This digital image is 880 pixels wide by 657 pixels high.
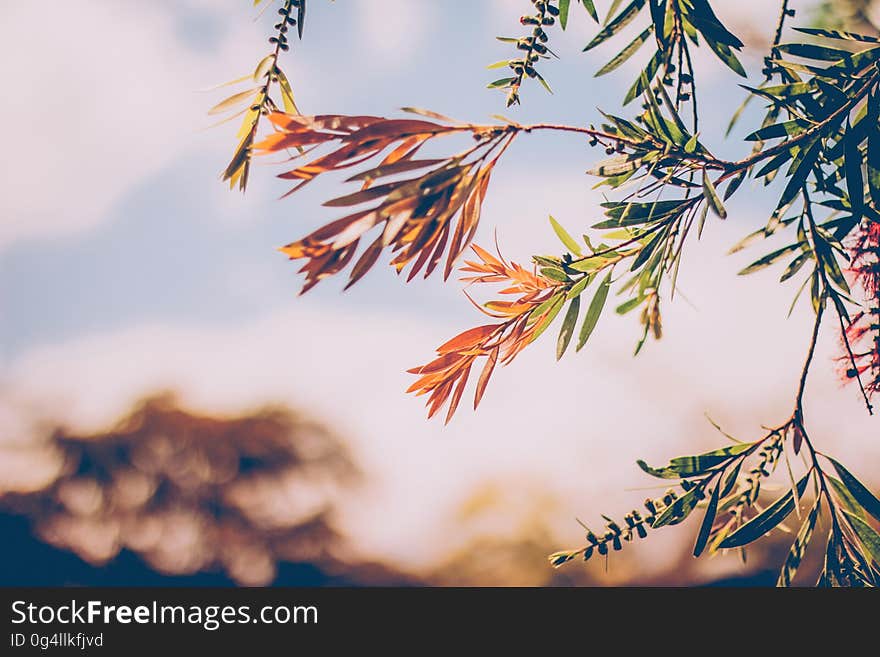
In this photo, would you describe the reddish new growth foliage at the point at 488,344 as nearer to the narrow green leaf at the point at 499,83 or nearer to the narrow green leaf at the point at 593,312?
the narrow green leaf at the point at 593,312

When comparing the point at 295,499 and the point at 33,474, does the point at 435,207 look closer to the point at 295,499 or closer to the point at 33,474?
the point at 295,499

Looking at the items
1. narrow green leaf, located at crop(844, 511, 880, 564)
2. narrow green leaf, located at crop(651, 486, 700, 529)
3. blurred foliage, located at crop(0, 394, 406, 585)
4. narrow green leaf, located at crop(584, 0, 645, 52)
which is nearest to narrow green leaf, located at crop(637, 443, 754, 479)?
narrow green leaf, located at crop(651, 486, 700, 529)

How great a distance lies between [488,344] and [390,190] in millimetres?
225

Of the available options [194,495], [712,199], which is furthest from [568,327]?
[194,495]

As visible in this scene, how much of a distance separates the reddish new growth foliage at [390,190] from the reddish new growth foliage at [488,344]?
0.13m

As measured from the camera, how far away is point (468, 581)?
1.00 meters

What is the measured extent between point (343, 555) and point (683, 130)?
2.76 ft

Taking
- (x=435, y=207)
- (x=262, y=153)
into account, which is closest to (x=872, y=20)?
(x=435, y=207)

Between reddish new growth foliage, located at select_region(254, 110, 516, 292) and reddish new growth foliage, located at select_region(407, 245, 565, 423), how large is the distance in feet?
0.42

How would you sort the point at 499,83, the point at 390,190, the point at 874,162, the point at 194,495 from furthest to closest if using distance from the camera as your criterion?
the point at 194,495 < the point at 499,83 < the point at 874,162 < the point at 390,190

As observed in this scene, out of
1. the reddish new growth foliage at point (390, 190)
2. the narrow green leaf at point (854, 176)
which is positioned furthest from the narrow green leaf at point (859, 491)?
the reddish new growth foliage at point (390, 190)

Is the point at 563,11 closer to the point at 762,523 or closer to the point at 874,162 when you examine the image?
the point at 874,162

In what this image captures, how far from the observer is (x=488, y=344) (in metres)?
0.64

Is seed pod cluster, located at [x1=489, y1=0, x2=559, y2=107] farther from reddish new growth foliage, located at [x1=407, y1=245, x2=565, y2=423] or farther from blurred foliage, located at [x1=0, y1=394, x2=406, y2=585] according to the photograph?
blurred foliage, located at [x1=0, y1=394, x2=406, y2=585]
